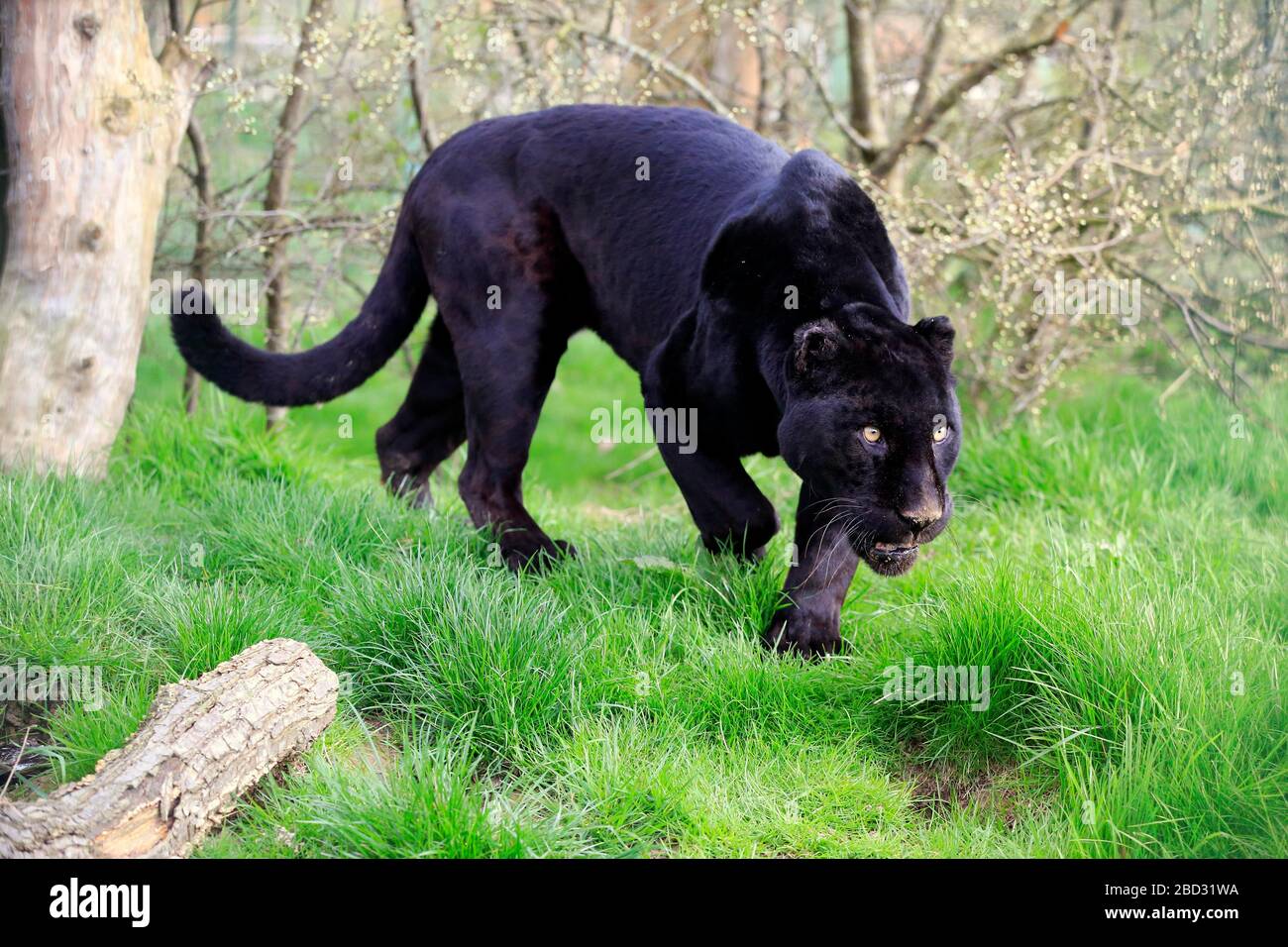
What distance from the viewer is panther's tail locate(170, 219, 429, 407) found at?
4.64 metres

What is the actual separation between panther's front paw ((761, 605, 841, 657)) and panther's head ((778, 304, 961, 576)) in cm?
38

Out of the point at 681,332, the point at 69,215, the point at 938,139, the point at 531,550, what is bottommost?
the point at 531,550

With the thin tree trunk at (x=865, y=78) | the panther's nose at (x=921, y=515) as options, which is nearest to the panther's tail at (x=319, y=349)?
the panther's nose at (x=921, y=515)

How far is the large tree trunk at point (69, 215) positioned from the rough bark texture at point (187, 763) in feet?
7.20

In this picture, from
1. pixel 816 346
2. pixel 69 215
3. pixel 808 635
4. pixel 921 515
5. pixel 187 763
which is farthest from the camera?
pixel 69 215

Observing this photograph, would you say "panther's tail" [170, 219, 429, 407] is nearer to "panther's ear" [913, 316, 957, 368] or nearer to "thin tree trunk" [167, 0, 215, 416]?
"thin tree trunk" [167, 0, 215, 416]

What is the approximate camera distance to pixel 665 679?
3693 mm

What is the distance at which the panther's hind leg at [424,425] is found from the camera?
5371 millimetres

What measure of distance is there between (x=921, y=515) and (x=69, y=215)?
3734 mm

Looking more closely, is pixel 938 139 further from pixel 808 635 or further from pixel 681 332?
pixel 808 635

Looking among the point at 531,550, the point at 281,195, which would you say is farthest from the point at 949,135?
the point at 531,550

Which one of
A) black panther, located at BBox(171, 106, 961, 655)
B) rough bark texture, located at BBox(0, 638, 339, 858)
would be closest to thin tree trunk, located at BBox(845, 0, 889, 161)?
black panther, located at BBox(171, 106, 961, 655)

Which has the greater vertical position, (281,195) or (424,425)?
(281,195)
